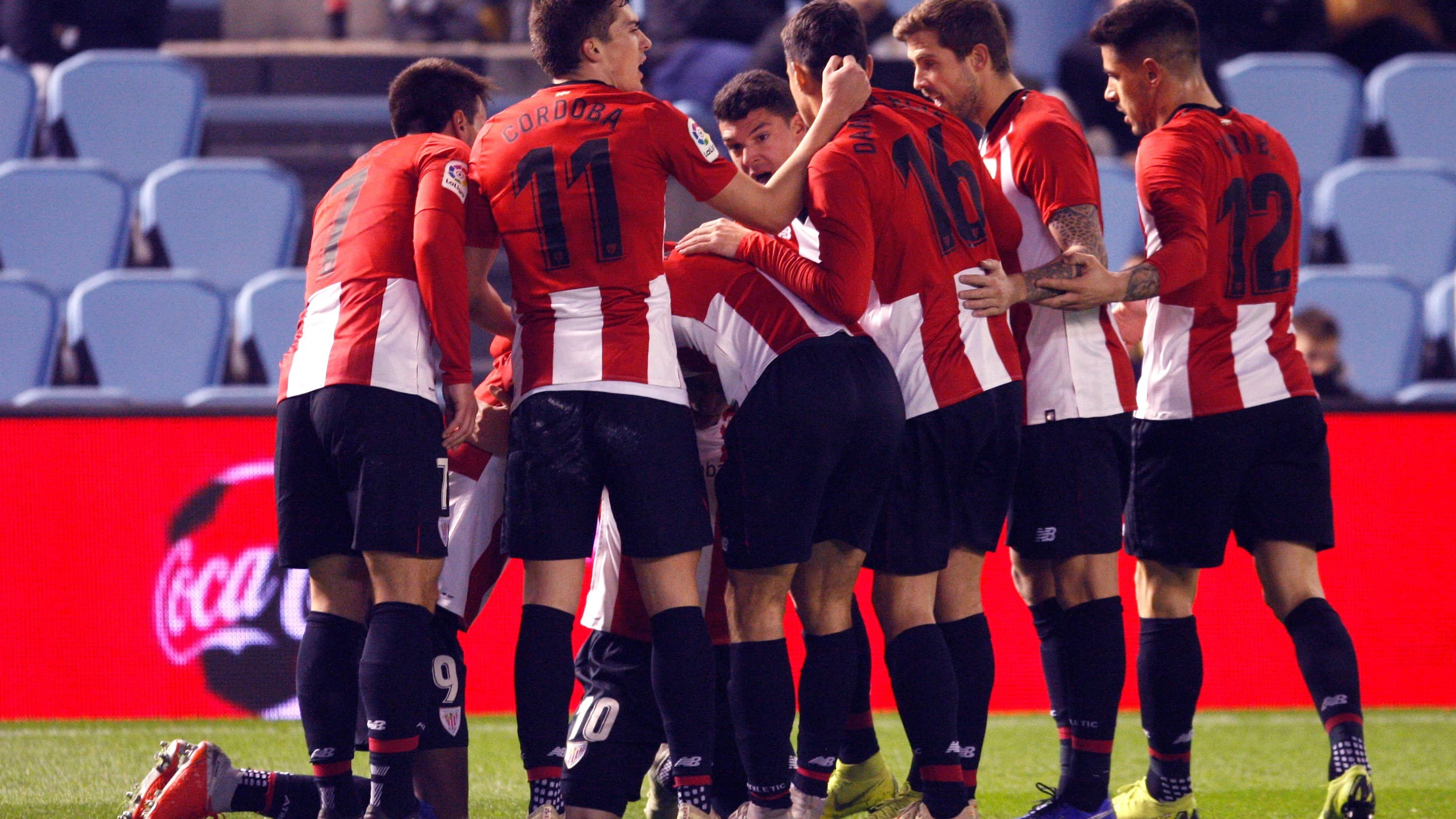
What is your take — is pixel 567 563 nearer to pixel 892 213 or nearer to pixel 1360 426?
pixel 892 213

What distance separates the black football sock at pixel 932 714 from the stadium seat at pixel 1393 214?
5.47 m

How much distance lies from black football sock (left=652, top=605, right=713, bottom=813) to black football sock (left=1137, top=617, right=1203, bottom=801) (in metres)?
1.17

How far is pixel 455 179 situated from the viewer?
352 centimetres

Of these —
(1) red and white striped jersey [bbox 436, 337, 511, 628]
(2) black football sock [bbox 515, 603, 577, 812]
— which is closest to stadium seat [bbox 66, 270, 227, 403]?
(1) red and white striped jersey [bbox 436, 337, 511, 628]

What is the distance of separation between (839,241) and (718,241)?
323mm

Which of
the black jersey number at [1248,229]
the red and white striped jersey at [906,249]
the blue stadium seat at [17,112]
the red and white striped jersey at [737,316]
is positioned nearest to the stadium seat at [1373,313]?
the black jersey number at [1248,229]

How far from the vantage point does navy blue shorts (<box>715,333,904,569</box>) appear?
11.2ft

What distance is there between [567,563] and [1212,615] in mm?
3185

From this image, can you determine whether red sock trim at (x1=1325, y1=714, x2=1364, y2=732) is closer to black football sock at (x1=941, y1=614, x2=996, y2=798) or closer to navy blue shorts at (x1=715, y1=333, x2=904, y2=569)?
black football sock at (x1=941, y1=614, x2=996, y2=798)

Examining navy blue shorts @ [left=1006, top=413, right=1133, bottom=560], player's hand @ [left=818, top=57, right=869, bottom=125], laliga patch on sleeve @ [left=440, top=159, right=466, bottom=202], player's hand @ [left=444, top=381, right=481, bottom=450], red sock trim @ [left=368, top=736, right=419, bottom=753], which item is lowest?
red sock trim @ [left=368, top=736, right=419, bottom=753]

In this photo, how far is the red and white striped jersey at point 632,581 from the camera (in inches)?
146

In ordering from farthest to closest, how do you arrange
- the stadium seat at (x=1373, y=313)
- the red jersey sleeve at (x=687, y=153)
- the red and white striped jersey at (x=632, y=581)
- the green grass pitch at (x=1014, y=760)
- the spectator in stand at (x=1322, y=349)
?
1. the stadium seat at (x=1373, y=313)
2. the spectator in stand at (x=1322, y=349)
3. the green grass pitch at (x=1014, y=760)
4. the red and white striped jersey at (x=632, y=581)
5. the red jersey sleeve at (x=687, y=153)

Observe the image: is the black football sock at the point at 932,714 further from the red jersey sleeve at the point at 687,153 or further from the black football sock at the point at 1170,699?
the red jersey sleeve at the point at 687,153

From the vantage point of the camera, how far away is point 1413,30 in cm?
940
